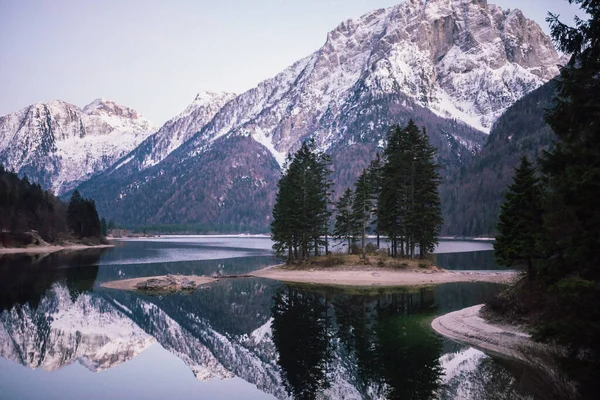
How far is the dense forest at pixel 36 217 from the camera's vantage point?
119938mm

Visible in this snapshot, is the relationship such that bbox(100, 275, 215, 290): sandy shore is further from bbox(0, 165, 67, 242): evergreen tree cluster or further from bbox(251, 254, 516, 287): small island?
bbox(0, 165, 67, 242): evergreen tree cluster

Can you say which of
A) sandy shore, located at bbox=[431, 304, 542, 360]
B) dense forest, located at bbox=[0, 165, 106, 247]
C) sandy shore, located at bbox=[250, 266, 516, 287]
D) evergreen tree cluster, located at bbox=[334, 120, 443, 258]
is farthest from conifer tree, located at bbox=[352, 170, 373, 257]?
dense forest, located at bbox=[0, 165, 106, 247]

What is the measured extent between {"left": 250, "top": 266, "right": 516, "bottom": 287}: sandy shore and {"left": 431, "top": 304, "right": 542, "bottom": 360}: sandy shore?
2289cm

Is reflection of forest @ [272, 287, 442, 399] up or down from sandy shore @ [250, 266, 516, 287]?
down

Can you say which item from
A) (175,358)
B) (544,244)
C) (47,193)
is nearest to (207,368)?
(175,358)

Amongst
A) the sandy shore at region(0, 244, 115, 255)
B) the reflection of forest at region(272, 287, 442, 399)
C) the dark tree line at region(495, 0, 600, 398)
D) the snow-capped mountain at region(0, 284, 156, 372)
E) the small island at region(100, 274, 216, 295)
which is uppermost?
the dark tree line at region(495, 0, 600, 398)

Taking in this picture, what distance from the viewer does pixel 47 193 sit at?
161 meters

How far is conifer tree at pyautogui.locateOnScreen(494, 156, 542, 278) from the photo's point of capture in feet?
114

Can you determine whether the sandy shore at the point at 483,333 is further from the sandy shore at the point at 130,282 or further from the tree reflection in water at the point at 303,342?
the sandy shore at the point at 130,282

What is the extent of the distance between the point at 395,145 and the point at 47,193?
132099mm

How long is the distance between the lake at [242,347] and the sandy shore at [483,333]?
3.43 ft

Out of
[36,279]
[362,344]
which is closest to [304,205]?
[36,279]

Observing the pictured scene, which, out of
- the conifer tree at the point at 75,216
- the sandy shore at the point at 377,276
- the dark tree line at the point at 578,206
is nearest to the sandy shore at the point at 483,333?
the dark tree line at the point at 578,206

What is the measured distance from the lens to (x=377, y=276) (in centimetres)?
6444
